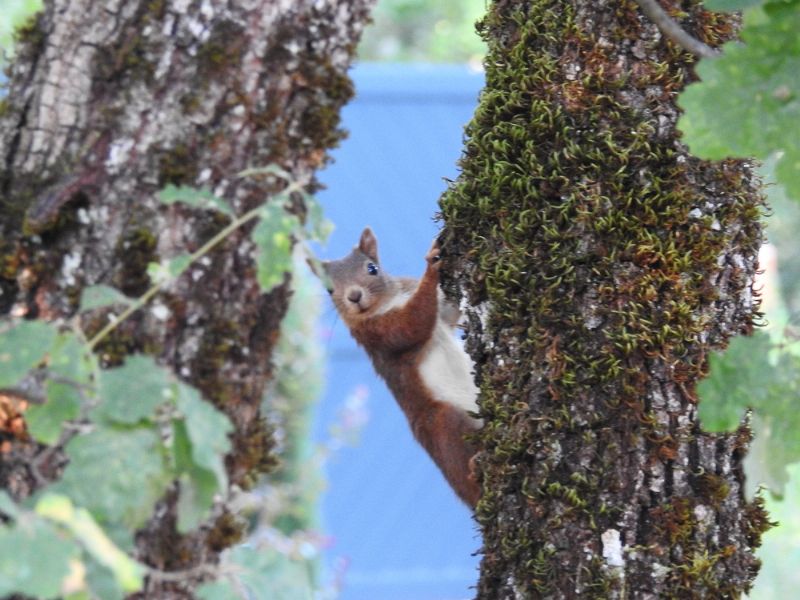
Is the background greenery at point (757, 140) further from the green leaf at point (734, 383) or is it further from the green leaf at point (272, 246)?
the green leaf at point (272, 246)

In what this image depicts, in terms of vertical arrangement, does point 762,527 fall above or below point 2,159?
below

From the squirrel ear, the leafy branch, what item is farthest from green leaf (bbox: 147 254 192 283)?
the squirrel ear

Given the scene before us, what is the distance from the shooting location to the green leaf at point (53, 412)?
1.39m

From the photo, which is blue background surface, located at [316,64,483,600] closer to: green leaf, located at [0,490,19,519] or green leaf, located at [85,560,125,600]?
green leaf, located at [85,560,125,600]

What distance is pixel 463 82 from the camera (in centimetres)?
770

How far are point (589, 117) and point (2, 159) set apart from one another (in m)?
1.19

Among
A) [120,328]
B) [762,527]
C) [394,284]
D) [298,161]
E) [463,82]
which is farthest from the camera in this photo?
[463,82]

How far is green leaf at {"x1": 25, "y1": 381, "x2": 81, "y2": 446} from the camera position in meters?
1.39

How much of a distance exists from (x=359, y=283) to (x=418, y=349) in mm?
403

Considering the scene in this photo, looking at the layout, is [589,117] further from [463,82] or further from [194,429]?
[463,82]

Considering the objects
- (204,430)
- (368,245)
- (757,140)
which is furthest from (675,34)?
(368,245)

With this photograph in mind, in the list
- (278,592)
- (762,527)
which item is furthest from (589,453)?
(278,592)

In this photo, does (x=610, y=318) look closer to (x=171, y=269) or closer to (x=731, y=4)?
(x=731, y=4)

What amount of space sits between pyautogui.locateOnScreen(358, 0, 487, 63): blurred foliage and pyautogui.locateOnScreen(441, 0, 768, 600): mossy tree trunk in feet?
36.0
